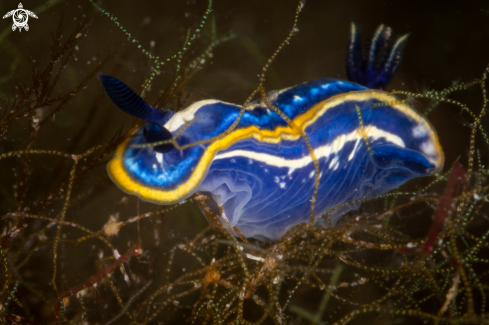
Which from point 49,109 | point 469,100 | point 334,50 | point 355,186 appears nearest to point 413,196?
point 355,186

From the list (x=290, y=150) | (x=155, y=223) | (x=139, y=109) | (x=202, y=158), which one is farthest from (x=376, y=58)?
(x=155, y=223)

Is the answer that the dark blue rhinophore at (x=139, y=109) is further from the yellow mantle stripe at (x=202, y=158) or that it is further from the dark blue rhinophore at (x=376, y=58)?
the dark blue rhinophore at (x=376, y=58)

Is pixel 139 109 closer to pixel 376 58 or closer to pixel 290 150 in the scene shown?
pixel 290 150

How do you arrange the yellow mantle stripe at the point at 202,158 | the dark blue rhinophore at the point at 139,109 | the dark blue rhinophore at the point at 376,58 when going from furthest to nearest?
the dark blue rhinophore at the point at 376,58 < the yellow mantle stripe at the point at 202,158 < the dark blue rhinophore at the point at 139,109

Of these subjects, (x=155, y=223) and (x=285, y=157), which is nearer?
(x=285, y=157)

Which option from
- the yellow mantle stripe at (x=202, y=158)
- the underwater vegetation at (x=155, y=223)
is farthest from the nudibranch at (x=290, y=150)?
the underwater vegetation at (x=155, y=223)

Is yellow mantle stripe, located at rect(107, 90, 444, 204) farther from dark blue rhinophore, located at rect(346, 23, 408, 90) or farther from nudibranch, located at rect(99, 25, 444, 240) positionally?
dark blue rhinophore, located at rect(346, 23, 408, 90)
